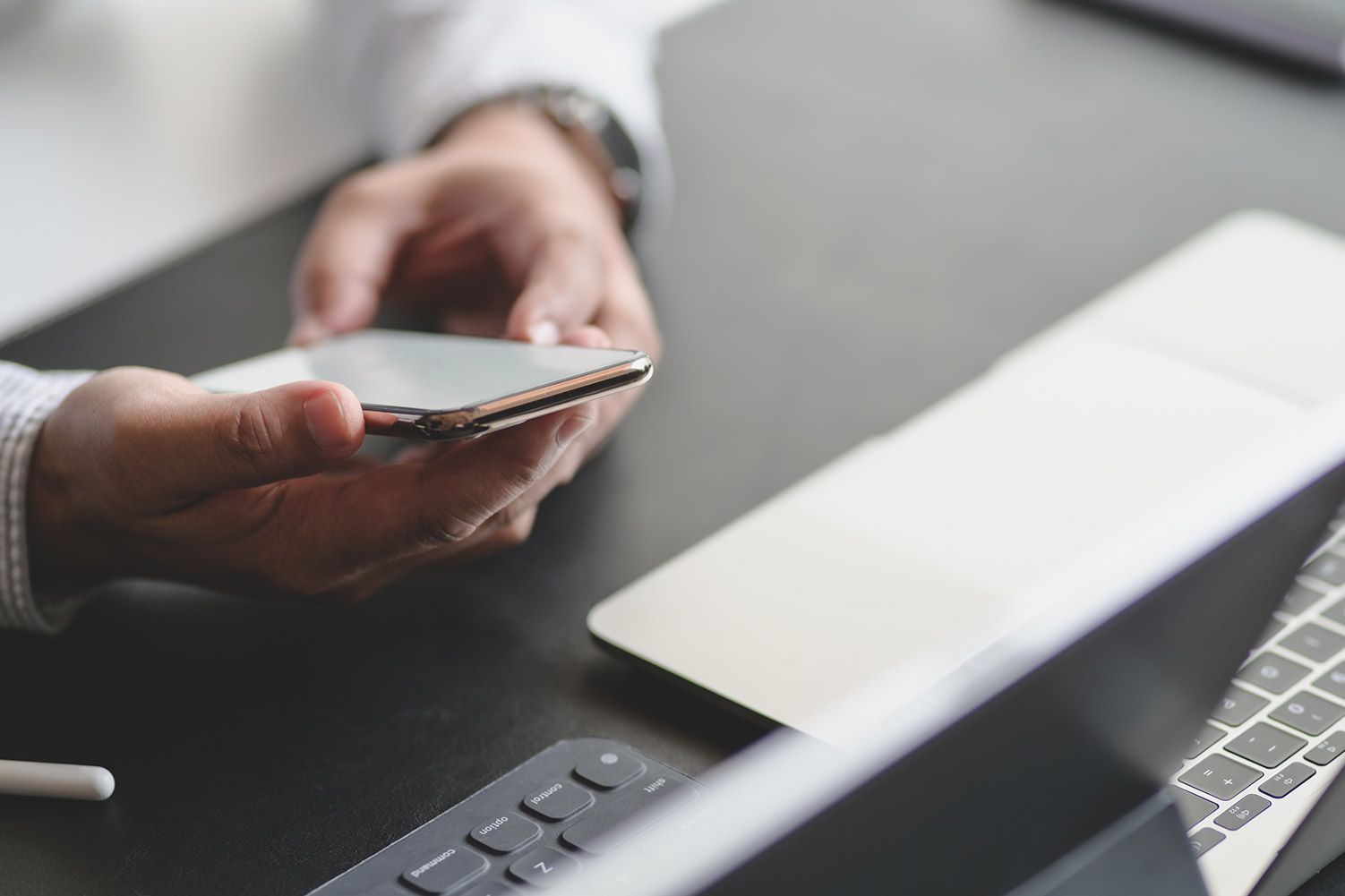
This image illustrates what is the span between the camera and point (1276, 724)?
439 millimetres

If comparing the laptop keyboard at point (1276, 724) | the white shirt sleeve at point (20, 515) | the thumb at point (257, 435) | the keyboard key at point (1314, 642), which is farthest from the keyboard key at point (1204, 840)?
the white shirt sleeve at point (20, 515)

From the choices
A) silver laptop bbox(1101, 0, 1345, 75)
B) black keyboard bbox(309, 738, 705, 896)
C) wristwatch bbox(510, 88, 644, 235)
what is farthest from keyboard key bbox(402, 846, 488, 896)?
silver laptop bbox(1101, 0, 1345, 75)

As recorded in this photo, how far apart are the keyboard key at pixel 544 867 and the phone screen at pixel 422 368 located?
128 mm

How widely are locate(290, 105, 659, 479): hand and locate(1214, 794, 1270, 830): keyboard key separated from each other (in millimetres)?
280

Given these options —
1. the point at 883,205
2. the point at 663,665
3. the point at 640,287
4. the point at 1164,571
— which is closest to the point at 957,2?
the point at 883,205

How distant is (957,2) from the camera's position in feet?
3.18

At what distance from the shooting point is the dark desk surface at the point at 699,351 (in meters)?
0.45

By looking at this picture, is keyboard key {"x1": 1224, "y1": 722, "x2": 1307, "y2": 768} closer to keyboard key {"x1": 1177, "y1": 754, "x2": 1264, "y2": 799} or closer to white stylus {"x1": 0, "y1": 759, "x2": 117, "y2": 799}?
keyboard key {"x1": 1177, "y1": 754, "x2": 1264, "y2": 799}

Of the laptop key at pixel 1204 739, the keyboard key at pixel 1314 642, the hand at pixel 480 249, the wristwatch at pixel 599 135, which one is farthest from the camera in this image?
the wristwatch at pixel 599 135

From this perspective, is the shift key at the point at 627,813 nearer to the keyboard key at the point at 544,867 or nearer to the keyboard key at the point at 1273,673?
the keyboard key at the point at 544,867

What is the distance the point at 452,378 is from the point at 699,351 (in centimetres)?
25

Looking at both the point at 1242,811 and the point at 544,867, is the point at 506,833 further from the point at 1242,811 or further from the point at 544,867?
the point at 1242,811

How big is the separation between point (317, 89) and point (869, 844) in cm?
85

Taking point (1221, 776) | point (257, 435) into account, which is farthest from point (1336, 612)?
point (257, 435)
